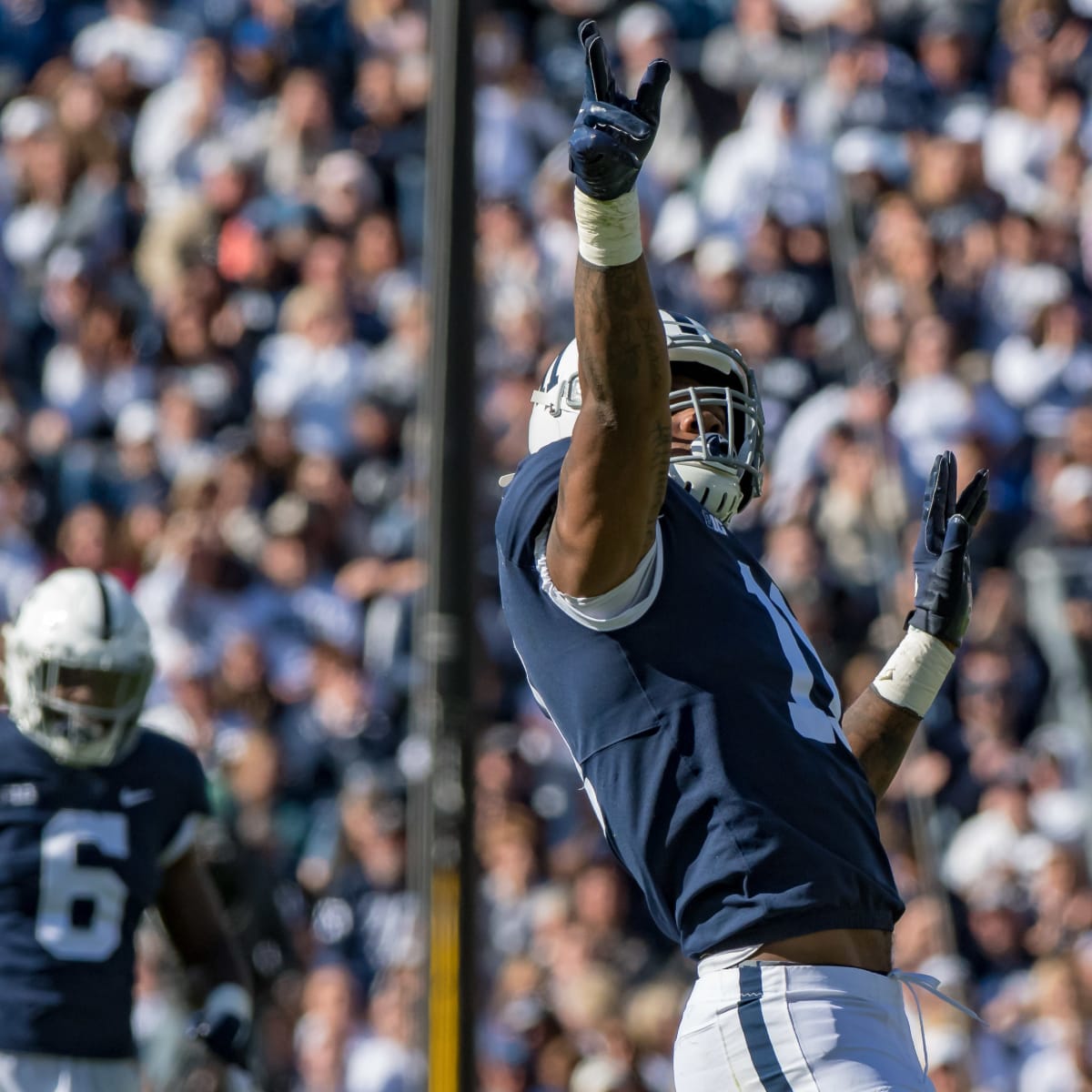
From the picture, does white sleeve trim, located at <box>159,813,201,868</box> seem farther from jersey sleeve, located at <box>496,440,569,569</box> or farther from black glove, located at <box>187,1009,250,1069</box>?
jersey sleeve, located at <box>496,440,569,569</box>

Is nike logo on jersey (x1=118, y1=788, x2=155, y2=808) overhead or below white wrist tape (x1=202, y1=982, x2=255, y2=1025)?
overhead

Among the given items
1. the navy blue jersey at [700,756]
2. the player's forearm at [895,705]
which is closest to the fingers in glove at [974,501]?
the player's forearm at [895,705]

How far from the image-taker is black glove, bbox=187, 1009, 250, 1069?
16.1 feet

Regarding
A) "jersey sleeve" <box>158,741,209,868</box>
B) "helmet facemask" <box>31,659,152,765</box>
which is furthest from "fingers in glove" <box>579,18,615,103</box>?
"jersey sleeve" <box>158,741,209,868</box>

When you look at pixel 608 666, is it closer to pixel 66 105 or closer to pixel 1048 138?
pixel 1048 138

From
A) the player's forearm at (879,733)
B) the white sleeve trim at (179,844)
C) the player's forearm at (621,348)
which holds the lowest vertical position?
the white sleeve trim at (179,844)

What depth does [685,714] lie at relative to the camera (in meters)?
2.90

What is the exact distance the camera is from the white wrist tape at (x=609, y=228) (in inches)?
106

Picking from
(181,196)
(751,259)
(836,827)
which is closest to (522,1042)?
(751,259)

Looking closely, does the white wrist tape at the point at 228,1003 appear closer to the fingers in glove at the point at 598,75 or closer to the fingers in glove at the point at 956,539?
the fingers in glove at the point at 956,539

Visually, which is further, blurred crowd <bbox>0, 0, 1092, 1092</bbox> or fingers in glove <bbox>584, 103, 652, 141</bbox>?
blurred crowd <bbox>0, 0, 1092, 1092</bbox>

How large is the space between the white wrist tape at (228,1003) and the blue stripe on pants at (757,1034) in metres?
2.36

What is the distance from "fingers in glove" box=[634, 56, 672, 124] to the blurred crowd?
12.7 ft

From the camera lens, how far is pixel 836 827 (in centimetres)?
293
